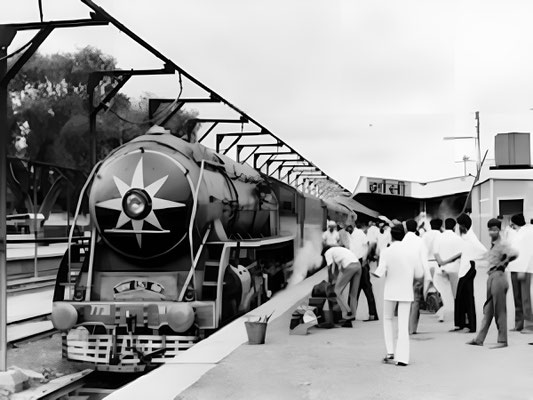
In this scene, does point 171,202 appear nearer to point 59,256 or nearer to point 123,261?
point 123,261

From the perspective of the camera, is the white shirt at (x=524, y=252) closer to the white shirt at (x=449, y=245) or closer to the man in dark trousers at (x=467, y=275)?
the man in dark trousers at (x=467, y=275)

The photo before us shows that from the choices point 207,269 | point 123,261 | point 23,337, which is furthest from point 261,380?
point 23,337

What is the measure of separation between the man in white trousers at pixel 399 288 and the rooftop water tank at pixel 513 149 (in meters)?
25.3

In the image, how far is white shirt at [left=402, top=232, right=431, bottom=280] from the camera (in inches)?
296

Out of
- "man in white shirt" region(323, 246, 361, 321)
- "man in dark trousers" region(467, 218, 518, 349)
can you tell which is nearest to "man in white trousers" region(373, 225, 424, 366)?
"man in dark trousers" region(467, 218, 518, 349)

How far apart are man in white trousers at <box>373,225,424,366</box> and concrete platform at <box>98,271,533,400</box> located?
0.69 ft

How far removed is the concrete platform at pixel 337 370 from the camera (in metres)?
6.20

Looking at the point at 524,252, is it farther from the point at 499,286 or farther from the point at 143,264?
the point at 143,264

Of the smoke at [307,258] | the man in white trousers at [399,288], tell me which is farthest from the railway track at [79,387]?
the smoke at [307,258]

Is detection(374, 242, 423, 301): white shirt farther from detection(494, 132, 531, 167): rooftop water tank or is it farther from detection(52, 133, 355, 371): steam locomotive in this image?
detection(494, 132, 531, 167): rooftop water tank

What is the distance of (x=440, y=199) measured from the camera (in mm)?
50750

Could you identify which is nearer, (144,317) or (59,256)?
(144,317)

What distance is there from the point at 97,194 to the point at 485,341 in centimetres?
569

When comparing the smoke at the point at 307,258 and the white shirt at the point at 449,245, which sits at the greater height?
the white shirt at the point at 449,245
